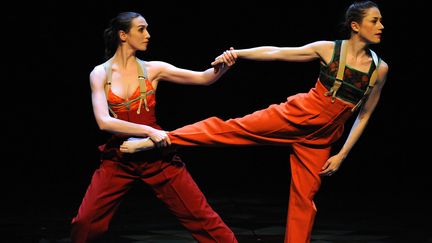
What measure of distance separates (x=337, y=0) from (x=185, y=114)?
165 centimetres

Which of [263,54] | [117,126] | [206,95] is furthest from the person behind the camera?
[206,95]

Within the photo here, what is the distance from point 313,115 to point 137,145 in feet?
Answer: 2.72

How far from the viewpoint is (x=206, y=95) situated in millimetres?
6934

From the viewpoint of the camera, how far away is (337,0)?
6.28m

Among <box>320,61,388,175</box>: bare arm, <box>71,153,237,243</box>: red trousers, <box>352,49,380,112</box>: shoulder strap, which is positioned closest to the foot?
<box>71,153,237,243</box>: red trousers

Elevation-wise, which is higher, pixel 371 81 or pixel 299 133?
pixel 371 81

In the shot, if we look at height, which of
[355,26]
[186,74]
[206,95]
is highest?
[355,26]

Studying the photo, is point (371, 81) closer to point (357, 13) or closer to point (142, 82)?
point (357, 13)

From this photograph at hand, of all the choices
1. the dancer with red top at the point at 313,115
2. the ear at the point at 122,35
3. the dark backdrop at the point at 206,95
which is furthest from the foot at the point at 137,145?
the dark backdrop at the point at 206,95

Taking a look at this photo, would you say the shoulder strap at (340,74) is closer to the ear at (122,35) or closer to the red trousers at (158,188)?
the red trousers at (158,188)

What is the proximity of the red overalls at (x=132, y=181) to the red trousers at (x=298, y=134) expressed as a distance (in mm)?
165

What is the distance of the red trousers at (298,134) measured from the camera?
3734mm

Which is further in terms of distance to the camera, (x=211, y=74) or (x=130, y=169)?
(x=211, y=74)

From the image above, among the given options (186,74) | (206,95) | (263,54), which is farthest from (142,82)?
(206,95)
